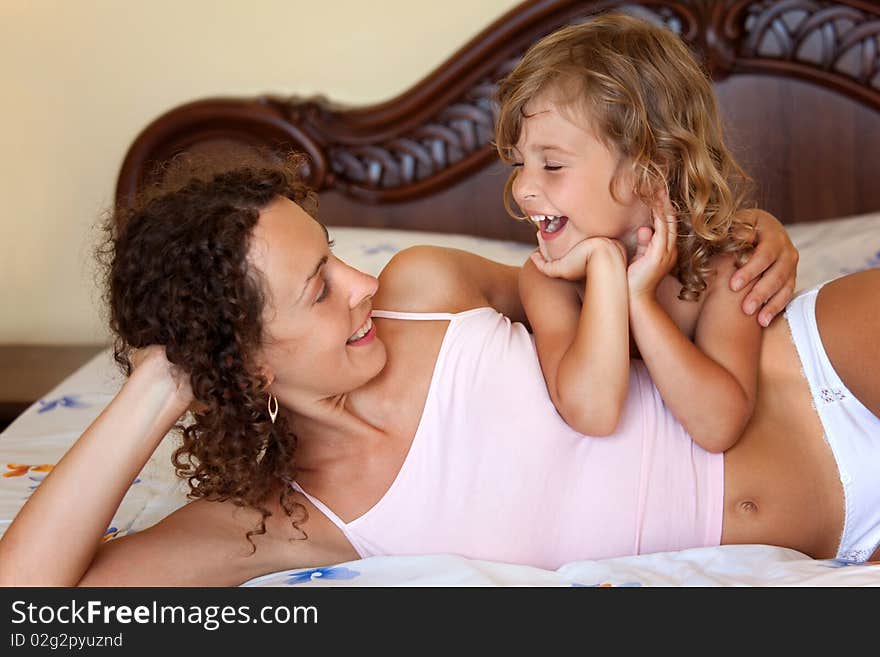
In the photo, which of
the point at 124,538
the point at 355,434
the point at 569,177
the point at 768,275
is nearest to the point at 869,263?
the point at 768,275

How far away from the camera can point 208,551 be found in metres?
1.45

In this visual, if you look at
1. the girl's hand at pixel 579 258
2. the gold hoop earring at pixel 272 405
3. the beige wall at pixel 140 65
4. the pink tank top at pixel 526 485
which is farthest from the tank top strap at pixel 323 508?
the beige wall at pixel 140 65

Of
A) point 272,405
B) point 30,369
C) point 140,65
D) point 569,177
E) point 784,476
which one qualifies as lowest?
point 30,369

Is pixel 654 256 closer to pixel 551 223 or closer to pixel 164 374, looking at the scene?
pixel 551 223

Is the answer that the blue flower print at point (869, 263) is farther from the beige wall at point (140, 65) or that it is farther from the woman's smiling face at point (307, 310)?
the woman's smiling face at point (307, 310)

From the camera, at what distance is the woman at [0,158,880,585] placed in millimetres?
1358

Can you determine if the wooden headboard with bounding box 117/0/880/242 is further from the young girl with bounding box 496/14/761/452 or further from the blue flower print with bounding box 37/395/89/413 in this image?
the young girl with bounding box 496/14/761/452

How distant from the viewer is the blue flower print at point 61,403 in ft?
7.52

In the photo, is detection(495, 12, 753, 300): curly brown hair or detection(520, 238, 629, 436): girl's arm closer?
detection(520, 238, 629, 436): girl's arm

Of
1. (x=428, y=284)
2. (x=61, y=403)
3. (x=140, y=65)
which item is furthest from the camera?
(x=140, y=65)

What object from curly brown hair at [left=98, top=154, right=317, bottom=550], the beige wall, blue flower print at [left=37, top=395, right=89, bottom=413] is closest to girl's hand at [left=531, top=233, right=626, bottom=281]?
curly brown hair at [left=98, top=154, right=317, bottom=550]

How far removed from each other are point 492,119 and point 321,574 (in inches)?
64.3

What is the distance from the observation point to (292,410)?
1537 millimetres

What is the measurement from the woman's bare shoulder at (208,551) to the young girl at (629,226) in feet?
1.40
